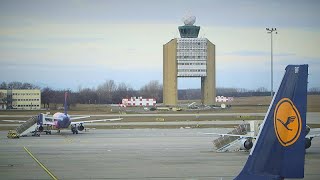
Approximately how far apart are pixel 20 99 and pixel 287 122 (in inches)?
5603

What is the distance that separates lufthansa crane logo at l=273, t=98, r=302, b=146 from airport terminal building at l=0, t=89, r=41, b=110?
135 metres

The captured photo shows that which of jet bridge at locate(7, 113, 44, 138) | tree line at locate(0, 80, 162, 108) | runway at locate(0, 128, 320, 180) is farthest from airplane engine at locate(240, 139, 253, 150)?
tree line at locate(0, 80, 162, 108)

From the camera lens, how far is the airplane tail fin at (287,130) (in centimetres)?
1383

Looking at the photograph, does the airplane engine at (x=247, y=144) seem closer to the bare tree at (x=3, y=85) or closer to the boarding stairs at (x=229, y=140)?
the boarding stairs at (x=229, y=140)

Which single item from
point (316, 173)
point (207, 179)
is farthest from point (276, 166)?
point (316, 173)

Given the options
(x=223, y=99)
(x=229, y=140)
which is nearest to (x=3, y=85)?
(x=223, y=99)

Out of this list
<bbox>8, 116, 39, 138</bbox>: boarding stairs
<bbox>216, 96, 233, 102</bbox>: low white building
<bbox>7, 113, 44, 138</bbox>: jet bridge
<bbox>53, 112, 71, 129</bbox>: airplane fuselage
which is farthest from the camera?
<bbox>216, 96, 233, 102</bbox>: low white building

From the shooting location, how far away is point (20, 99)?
5930 inches

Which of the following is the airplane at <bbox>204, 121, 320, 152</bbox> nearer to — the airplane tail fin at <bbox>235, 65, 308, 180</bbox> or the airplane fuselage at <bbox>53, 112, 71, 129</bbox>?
the airplane tail fin at <bbox>235, 65, 308, 180</bbox>

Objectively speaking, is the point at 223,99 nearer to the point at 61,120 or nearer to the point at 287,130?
the point at 61,120

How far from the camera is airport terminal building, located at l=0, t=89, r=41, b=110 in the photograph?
146m

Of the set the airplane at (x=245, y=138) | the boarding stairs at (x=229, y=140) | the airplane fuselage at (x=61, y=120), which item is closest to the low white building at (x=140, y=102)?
the airplane fuselage at (x=61, y=120)

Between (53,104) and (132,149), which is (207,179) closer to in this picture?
(132,149)

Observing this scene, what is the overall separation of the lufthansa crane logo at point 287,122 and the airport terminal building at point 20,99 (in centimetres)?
13476
